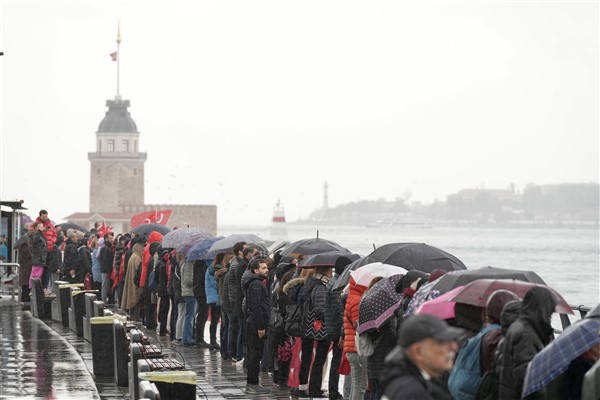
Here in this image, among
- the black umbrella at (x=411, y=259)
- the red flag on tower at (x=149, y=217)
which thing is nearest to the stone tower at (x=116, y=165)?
the red flag on tower at (x=149, y=217)

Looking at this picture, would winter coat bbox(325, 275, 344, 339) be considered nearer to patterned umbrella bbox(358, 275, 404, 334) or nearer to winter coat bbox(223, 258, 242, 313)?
patterned umbrella bbox(358, 275, 404, 334)

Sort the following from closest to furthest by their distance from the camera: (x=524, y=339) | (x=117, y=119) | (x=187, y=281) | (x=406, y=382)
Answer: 1. (x=406, y=382)
2. (x=524, y=339)
3. (x=187, y=281)
4. (x=117, y=119)

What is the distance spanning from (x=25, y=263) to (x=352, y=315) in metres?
14.5

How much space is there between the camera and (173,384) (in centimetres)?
1097

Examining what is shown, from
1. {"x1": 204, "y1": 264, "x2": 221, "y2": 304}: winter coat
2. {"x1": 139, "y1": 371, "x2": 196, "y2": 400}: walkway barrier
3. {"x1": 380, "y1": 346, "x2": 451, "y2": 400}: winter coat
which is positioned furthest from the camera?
{"x1": 204, "y1": 264, "x2": 221, "y2": 304}: winter coat

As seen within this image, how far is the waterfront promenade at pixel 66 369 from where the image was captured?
14.5 metres

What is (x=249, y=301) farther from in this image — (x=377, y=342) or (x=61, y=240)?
(x=61, y=240)

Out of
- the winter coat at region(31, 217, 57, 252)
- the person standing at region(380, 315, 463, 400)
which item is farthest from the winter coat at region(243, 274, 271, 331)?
the winter coat at region(31, 217, 57, 252)

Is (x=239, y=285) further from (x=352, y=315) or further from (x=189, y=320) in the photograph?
(x=352, y=315)

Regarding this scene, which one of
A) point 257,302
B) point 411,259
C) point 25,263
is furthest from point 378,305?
point 25,263

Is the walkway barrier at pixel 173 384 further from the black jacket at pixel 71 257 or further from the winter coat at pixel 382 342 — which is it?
the black jacket at pixel 71 257

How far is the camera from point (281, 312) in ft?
48.9

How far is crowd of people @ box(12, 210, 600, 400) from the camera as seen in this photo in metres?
8.09

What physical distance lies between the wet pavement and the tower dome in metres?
143
